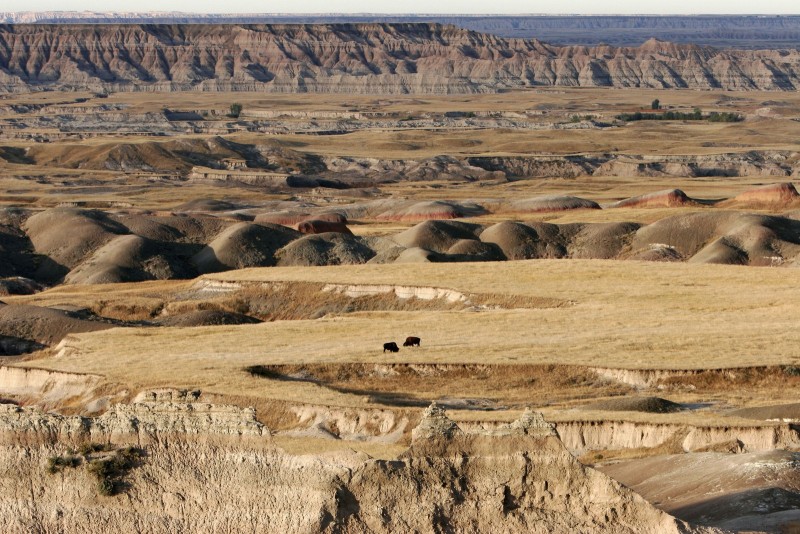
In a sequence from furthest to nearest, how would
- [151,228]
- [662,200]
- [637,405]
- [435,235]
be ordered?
[662,200] → [151,228] → [435,235] → [637,405]

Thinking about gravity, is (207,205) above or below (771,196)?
below

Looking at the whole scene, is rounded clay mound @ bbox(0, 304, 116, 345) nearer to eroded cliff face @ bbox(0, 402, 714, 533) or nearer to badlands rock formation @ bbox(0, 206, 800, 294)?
badlands rock formation @ bbox(0, 206, 800, 294)

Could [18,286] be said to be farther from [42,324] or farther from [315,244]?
[42,324]

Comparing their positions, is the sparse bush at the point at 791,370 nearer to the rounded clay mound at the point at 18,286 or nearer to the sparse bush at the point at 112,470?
the sparse bush at the point at 112,470

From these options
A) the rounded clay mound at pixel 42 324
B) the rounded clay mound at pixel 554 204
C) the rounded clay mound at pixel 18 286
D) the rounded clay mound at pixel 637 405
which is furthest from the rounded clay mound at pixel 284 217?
the rounded clay mound at pixel 637 405

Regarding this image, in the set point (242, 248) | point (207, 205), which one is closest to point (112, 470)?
point (242, 248)

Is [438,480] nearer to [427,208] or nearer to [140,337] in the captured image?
[140,337]

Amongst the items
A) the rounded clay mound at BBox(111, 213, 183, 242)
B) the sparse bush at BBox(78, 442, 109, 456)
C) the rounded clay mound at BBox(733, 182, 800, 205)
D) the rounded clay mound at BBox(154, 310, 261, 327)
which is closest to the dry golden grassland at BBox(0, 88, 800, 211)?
the rounded clay mound at BBox(733, 182, 800, 205)
